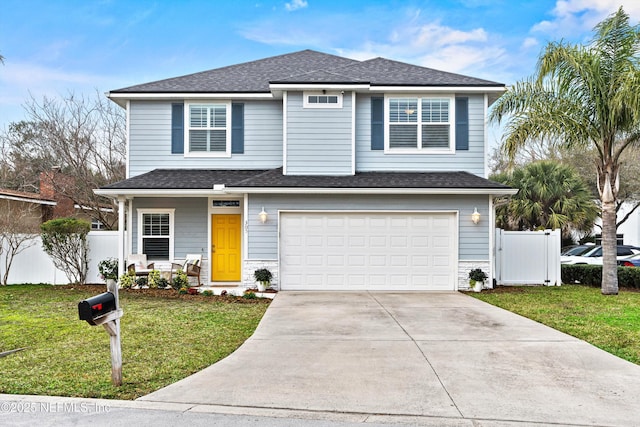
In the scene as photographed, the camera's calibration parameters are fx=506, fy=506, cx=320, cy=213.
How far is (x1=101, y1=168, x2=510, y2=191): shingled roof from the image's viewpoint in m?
13.2

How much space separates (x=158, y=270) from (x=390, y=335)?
27.1 feet

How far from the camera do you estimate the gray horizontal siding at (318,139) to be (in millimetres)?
14070

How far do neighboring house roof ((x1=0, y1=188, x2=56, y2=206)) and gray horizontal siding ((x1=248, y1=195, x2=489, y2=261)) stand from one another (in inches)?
411

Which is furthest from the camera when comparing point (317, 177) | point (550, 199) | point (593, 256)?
point (550, 199)

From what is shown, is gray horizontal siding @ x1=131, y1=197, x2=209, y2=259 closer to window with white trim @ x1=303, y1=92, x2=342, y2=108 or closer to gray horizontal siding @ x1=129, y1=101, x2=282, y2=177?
gray horizontal siding @ x1=129, y1=101, x2=282, y2=177

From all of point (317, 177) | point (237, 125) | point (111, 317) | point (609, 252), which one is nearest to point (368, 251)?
point (317, 177)

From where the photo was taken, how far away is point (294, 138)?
46.3 feet

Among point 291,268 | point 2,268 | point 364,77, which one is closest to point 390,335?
point 291,268

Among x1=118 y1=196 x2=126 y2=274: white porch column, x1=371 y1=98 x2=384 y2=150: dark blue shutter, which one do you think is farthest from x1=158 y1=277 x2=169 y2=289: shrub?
x1=371 y1=98 x2=384 y2=150: dark blue shutter

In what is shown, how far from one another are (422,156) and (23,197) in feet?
48.9

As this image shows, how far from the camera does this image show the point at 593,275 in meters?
15.8

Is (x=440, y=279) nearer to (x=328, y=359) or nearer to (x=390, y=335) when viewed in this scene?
(x=390, y=335)

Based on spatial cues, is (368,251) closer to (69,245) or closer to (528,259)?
(528,259)

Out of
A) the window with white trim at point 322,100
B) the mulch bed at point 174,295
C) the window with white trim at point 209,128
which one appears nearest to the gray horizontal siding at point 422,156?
the window with white trim at point 322,100
